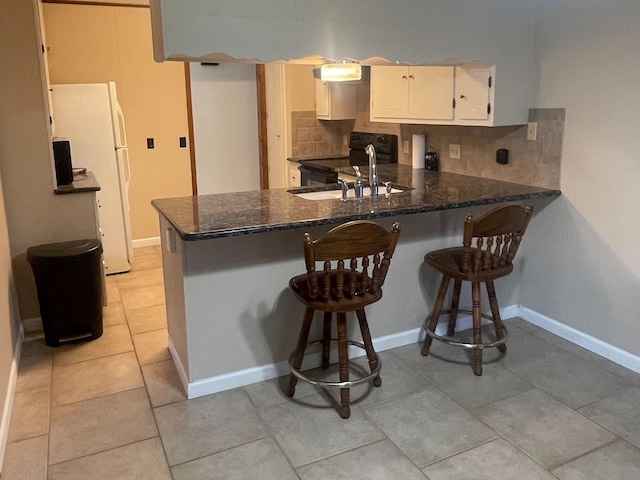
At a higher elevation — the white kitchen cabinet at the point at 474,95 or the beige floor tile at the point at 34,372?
the white kitchen cabinet at the point at 474,95

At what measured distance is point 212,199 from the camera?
9.96 ft

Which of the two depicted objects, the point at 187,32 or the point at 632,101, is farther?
the point at 632,101

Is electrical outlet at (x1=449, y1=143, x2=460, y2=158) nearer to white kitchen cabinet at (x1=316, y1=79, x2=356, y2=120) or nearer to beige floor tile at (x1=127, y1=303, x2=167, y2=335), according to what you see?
white kitchen cabinet at (x1=316, y1=79, x2=356, y2=120)

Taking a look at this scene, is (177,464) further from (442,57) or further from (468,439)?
(442,57)

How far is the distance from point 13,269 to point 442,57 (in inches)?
108

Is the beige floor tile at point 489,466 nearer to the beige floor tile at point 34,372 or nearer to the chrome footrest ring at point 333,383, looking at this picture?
the chrome footrest ring at point 333,383

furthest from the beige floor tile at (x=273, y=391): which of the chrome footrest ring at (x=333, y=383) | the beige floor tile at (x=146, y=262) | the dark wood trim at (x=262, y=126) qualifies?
the dark wood trim at (x=262, y=126)

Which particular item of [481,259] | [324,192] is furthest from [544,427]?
[324,192]

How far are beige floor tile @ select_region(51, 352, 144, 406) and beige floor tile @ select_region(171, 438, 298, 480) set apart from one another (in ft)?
2.54

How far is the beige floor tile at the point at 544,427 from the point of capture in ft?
7.39

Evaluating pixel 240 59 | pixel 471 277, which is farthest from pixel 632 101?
pixel 240 59

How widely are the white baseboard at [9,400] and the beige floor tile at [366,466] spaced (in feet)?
4.02

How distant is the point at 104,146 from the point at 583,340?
376cm

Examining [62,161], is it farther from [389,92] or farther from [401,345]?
[401,345]
